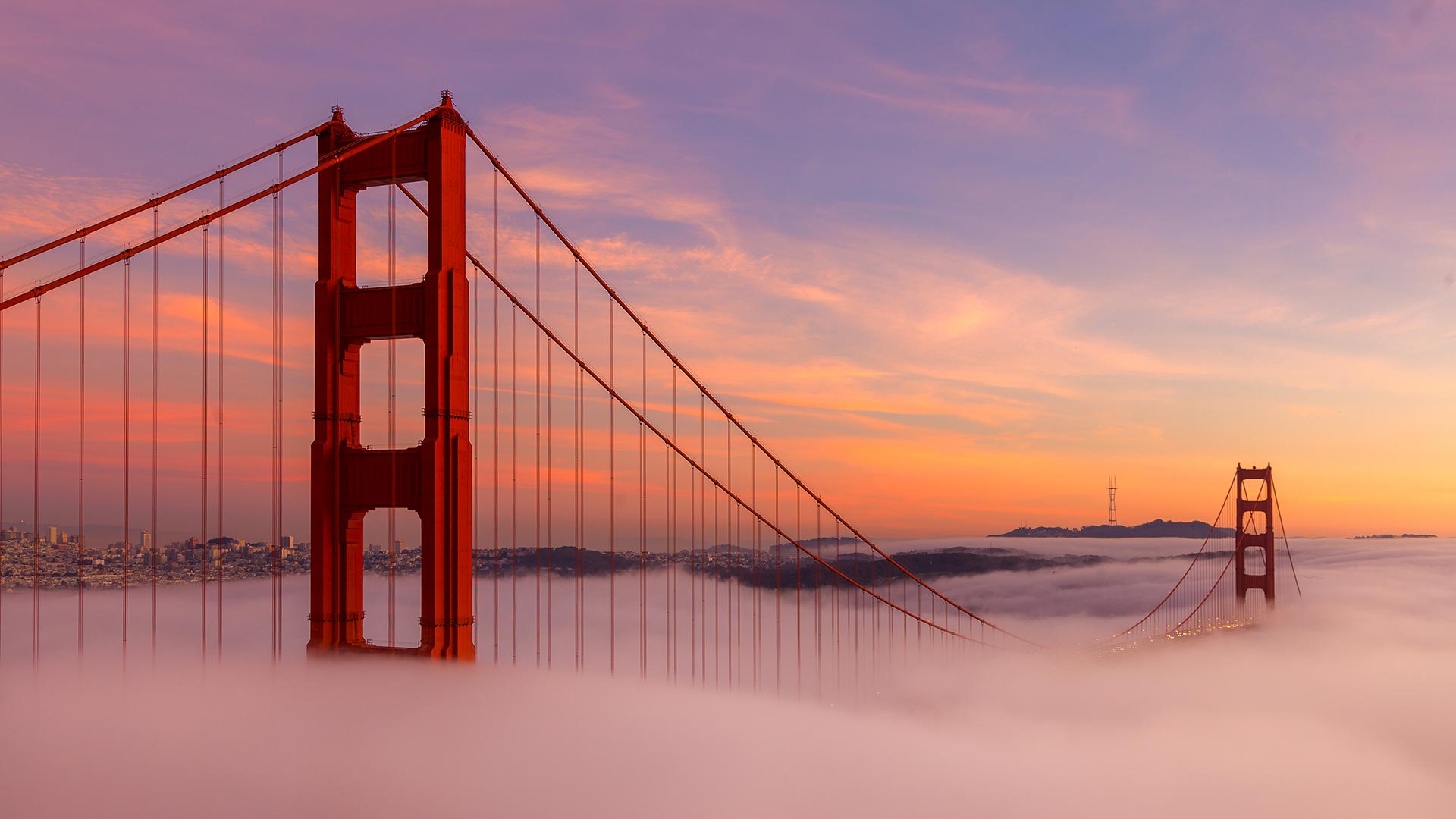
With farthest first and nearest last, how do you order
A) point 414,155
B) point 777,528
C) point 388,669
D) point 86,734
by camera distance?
point 777,528, point 414,155, point 388,669, point 86,734

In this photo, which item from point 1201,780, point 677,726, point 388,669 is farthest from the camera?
point 1201,780

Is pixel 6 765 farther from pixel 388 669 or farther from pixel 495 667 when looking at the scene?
pixel 495 667

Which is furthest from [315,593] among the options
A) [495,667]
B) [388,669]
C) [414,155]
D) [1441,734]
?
[1441,734]

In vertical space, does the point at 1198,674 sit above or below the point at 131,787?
below

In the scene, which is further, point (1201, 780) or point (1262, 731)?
point (1262, 731)

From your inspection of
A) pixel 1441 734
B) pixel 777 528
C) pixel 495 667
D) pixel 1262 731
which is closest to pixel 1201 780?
pixel 1262 731

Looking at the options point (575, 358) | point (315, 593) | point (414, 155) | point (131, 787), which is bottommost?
point (131, 787)
